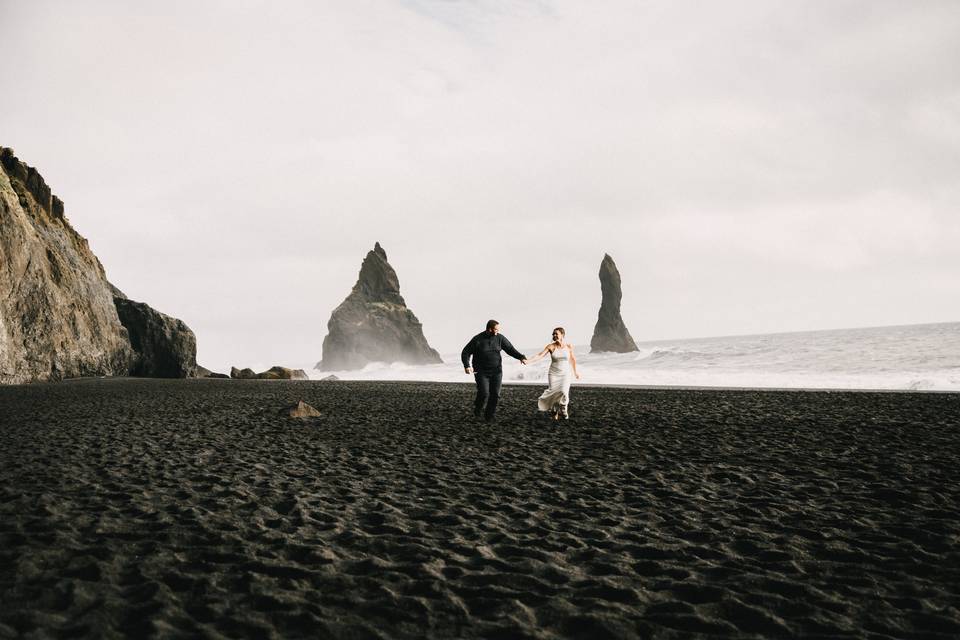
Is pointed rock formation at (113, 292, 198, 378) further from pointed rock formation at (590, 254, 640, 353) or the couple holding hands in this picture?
pointed rock formation at (590, 254, 640, 353)

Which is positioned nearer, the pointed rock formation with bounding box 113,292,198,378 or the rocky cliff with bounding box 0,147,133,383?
the rocky cliff with bounding box 0,147,133,383

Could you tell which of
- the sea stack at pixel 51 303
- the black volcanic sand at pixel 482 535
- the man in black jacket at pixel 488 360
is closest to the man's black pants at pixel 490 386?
the man in black jacket at pixel 488 360

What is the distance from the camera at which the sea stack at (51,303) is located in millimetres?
34156

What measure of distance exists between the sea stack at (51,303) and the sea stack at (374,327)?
73818 mm

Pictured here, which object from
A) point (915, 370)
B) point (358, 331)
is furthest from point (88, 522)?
point (358, 331)

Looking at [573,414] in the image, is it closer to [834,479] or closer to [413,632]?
[834,479]

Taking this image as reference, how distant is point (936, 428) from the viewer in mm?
14539

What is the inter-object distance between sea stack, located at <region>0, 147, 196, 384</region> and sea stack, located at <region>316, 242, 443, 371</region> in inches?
2906

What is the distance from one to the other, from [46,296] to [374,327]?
303ft

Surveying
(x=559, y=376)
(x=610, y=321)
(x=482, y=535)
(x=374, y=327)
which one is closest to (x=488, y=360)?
(x=559, y=376)

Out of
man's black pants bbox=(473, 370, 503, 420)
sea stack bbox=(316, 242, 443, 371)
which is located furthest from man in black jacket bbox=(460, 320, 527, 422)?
sea stack bbox=(316, 242, 443, 371)

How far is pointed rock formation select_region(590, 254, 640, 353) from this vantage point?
13162 cm

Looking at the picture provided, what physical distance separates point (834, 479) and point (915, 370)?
122ft

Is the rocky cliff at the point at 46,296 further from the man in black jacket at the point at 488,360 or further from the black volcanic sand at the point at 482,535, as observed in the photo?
the man in black jacket at the point at 488,360
